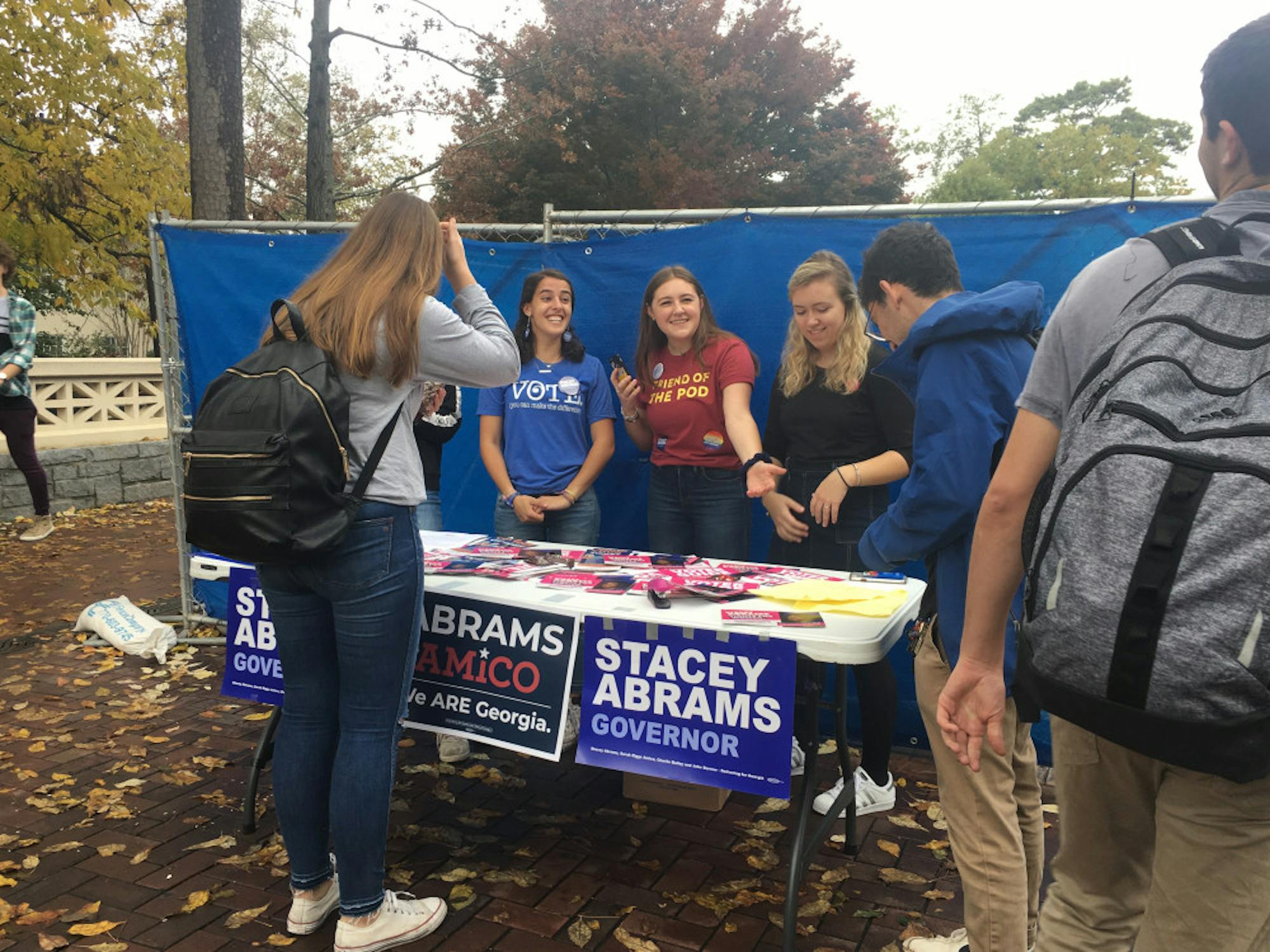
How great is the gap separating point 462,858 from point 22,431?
6079mm

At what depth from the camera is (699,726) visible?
2508mm

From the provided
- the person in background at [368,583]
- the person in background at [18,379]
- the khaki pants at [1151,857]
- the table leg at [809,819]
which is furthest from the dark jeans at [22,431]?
the khaki pants at [1151,857]

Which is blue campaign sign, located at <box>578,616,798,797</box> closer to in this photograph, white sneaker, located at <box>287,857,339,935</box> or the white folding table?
the white folding table

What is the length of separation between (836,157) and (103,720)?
784 inches

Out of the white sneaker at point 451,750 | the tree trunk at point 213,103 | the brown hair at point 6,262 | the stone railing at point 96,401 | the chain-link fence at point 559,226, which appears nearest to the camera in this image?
the chain-link fence at point 559,226

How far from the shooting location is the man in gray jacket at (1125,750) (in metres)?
1.23

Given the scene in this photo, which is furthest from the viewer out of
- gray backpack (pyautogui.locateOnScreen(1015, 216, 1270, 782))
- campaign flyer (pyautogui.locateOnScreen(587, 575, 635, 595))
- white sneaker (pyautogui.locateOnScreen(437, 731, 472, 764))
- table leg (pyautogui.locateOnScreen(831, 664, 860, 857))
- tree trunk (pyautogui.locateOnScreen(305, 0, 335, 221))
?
tree trunk (pyautogui.locateOnScreen(305, 0, 335, 221))

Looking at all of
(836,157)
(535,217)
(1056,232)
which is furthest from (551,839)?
(836,157)

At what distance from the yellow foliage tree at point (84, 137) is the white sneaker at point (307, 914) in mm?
9615

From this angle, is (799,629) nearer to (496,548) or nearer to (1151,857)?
(1151,857)

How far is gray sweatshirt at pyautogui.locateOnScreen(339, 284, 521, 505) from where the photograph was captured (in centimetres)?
231

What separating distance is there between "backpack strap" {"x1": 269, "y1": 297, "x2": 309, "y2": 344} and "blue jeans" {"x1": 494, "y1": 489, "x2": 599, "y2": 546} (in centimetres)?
176

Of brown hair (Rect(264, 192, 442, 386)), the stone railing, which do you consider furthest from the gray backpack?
the stone railing

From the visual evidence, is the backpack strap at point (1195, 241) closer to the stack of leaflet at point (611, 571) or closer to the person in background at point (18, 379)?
the stack of leaflet at point (611, 571)
